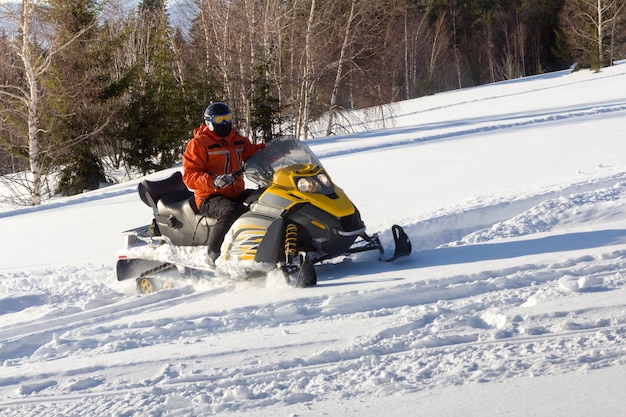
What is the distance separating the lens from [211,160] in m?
5.58

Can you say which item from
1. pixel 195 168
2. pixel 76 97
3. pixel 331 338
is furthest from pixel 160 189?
pixel 76 97

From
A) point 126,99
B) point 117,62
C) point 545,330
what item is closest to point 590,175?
point 545,330

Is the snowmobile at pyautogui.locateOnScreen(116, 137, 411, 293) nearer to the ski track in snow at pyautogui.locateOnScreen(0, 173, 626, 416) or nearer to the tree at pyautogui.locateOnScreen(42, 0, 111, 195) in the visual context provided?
the ski track in snow at pyautogui.locateOnScreen(0, 173, 626, 416)

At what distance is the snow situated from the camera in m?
2.98

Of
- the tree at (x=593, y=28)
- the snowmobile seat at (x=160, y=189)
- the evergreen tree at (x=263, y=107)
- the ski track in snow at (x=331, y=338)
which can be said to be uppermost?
the tree at (x=593, y=28)

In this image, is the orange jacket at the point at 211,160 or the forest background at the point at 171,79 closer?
the orange jacket at the point at 211,160

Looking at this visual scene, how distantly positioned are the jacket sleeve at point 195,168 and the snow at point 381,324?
805 millimetres

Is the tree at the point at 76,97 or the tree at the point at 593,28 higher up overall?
the tree at the point at 593,28

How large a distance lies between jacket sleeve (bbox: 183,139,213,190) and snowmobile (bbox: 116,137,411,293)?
0.25 m

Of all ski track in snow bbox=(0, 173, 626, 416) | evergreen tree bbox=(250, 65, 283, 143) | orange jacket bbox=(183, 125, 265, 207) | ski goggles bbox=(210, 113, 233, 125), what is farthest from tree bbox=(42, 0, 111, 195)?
ski track in snow bbox=(0, 173, 626, 416)

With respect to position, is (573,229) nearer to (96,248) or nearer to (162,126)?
(96,248)

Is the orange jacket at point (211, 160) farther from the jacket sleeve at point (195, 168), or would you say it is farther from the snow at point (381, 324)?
the snow at point (381, 324)

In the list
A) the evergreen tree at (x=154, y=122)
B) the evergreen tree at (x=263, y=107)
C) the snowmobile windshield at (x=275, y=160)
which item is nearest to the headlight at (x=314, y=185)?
the snowmobile windshield at (x=275, y=160)

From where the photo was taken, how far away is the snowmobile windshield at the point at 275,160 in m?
5.23
